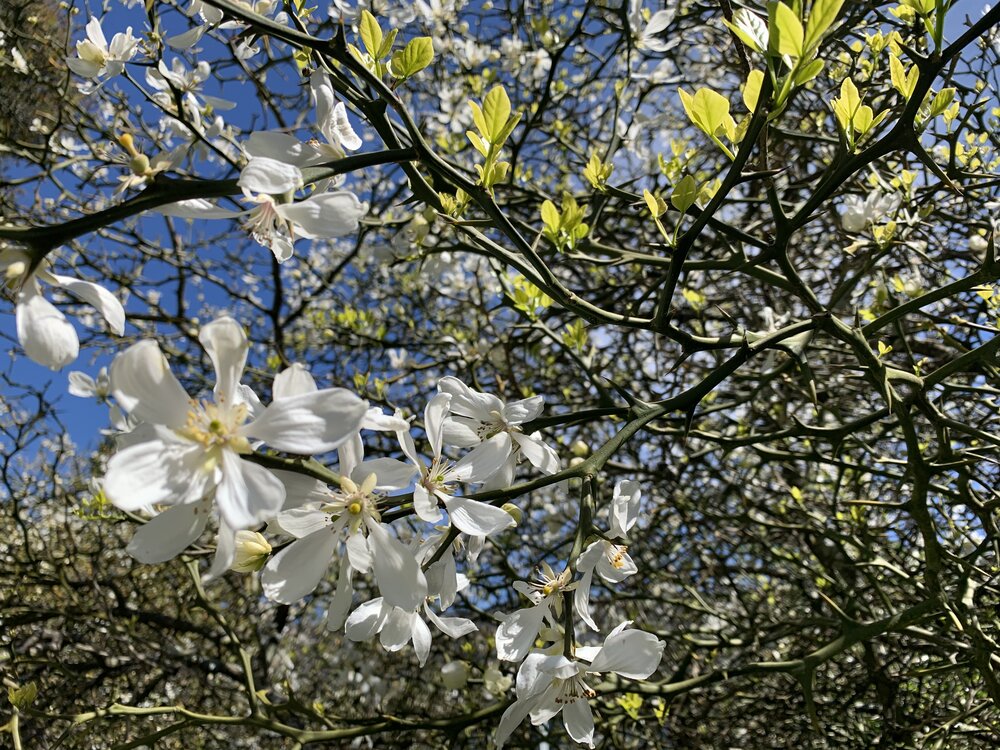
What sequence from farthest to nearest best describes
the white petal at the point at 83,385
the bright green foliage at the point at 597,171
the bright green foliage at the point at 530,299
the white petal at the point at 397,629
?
the white petal at the point at 83,385 → the bright green foliage at the point at 530,299 → the bright green foliage at the point at 597,171 → the white petal at the point at 397,629

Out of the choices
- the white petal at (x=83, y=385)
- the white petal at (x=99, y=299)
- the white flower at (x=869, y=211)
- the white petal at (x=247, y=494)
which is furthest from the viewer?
the white petal at (x=83, y=385)

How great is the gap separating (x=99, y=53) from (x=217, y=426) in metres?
1.32

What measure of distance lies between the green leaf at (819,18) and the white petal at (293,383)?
2.27 feet

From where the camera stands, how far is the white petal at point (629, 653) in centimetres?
92

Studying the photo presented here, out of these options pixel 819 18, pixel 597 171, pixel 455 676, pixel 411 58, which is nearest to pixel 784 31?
pixel 819 18

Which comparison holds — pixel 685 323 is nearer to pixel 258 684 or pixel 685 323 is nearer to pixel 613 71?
pixel 613 71

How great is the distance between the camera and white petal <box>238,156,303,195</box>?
75cm

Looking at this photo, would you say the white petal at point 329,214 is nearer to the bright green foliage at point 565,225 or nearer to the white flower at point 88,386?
the bright green foliage at point 565,225

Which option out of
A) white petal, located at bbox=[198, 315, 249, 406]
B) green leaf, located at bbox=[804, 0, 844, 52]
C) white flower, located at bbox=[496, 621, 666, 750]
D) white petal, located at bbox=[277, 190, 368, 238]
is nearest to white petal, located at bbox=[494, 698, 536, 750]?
white flower, located at bbox=[496, 621, 666, 750]

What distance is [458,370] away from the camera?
11.2 feet

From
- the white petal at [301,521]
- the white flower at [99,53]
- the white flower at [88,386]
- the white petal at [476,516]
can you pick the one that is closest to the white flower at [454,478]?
the white petal at [476,516]

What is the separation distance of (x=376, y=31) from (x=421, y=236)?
1064 millimetres

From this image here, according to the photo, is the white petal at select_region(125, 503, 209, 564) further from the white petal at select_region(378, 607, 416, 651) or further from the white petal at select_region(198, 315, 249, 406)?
the white petal at select_region(378, 607, 416, 651)

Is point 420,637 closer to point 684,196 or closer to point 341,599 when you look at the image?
point 341,599
